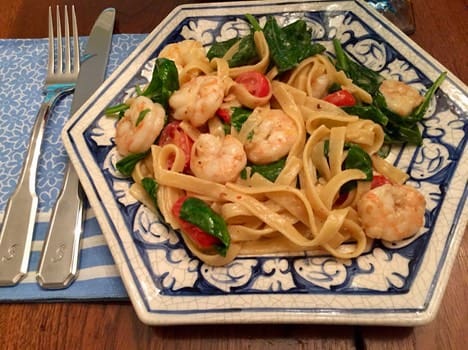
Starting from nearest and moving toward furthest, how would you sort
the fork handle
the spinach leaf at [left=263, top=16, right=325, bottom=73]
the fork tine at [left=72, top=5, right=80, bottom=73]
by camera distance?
the fork handle
the spinach leaf at [left=263, top=16, right=325, bottom=73]
the fork tine at [left=72, top=5, right=80, bottom=73]

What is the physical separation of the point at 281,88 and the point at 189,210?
764 mm

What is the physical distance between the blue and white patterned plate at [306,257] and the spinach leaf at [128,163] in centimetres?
4

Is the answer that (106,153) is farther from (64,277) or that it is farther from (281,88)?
(281,88)

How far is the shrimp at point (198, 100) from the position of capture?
2.07 meters

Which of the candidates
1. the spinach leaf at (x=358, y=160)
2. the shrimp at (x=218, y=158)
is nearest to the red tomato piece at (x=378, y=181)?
the spinach leaf at (x=358, y=160)

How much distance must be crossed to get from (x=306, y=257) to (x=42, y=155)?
1.37 metres

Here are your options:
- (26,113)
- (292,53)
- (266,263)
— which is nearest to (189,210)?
(266,263)

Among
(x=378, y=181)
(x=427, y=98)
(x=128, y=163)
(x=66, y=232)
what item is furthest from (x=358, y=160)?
(x=66, y=232)

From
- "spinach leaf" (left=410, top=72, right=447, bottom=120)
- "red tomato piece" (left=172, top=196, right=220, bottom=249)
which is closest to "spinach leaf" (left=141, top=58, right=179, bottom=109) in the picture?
"red tomato piece" (left=172, top=196, right=220, bottom=249)

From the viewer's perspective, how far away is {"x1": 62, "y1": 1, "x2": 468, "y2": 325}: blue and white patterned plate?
161cm

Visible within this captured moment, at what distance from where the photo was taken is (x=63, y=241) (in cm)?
199

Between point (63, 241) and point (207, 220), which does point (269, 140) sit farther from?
point (63, 241)

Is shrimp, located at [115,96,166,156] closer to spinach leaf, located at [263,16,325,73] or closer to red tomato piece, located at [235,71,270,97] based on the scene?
red tomato piece, located at [235,71,270,97]

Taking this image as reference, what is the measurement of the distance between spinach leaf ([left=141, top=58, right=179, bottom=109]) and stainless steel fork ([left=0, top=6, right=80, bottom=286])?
0.63 meters
